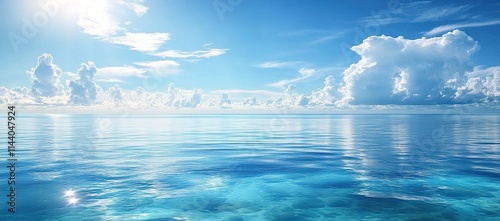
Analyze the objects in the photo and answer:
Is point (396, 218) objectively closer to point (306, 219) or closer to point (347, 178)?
point (306, 219)

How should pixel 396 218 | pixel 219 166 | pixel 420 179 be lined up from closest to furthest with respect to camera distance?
pixel 396 218 → pixel 420 179 → pixel 219 166

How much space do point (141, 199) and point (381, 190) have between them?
51.9ft

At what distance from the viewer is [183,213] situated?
57.2 feet

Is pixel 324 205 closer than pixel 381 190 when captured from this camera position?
Yes

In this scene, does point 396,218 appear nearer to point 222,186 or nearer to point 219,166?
point 222,186

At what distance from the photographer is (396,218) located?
16.3m

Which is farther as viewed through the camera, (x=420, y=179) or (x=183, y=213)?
(x=420, y=179)

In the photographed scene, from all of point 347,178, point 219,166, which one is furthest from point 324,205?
point 219,166

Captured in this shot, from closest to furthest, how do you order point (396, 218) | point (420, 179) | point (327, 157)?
point (396, 218), point (420, 179), point (327, 157)

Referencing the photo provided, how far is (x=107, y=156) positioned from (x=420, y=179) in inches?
1315

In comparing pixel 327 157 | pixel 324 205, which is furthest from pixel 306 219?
pixel 327 157

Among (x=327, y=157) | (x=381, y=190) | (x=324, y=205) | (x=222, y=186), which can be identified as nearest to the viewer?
(x=324, y=205)

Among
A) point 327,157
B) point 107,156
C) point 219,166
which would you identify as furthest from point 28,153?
point 327,157

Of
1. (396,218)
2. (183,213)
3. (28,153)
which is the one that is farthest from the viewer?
(28,153)
